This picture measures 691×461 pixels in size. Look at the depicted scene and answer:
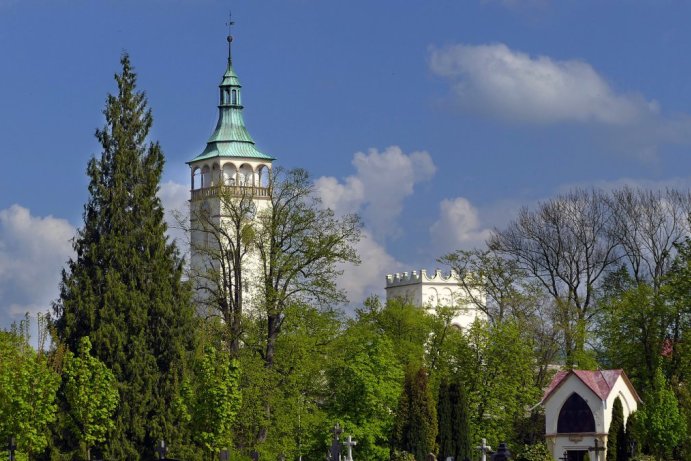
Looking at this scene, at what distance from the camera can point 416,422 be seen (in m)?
55.9

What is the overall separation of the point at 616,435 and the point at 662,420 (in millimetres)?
3745

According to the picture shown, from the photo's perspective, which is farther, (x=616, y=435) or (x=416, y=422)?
(x=616, y=435)

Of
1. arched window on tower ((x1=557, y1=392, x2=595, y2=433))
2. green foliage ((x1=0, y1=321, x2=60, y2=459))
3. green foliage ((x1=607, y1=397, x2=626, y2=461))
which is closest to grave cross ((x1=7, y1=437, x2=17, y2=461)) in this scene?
green foliage ((x1=0, y1=321, x2=60, y2=459))

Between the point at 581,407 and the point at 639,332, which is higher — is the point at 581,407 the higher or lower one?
the lower one

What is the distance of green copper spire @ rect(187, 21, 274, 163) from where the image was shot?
4358 inches

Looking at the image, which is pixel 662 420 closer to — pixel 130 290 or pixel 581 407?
pixel 581 407

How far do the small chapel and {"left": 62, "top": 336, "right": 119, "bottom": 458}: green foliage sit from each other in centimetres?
1957

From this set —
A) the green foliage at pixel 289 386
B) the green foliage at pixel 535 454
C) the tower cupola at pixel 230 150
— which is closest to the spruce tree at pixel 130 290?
the green foliage at pixel 289 386

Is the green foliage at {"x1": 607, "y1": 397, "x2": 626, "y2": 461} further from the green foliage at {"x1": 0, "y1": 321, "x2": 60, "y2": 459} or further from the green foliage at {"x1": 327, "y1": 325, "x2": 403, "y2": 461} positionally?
the green foliage at {"x1": 0, "y1": 321, "x2": 60, "y2": 459}

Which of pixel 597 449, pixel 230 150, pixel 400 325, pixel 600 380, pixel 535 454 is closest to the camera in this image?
pixel 597 449

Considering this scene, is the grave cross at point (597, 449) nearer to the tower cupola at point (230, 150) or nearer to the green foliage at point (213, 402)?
the green foliage at point (213, 402)

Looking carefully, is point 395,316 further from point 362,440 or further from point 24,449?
point 24,449

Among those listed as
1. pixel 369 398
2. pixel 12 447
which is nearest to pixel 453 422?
pixel 369 398

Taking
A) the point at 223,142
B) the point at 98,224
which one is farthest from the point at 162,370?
the point at 223,142
